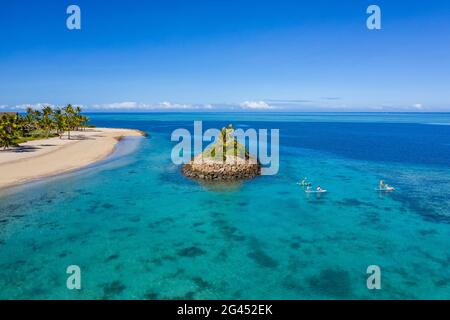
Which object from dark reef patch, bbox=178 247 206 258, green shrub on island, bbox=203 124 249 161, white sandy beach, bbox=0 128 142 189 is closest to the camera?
dark reef patch, bbox=178 247 206 258

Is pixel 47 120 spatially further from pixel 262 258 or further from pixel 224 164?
pixel 262 258

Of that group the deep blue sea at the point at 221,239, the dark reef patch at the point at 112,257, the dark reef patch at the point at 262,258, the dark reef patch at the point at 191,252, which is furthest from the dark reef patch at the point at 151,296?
the dark reef patch at the point at 262,258

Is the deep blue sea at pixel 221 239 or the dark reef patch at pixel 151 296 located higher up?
the deep blue sea at pixel 221 239

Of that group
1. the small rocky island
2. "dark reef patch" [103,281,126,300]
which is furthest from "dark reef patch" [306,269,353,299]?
the small rocky island

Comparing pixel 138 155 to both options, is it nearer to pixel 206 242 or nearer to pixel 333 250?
pixel 206 242

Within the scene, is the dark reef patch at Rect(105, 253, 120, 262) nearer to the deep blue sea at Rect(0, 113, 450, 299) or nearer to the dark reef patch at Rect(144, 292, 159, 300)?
the deep blue sea at Rect(0, 113, 450, 299)

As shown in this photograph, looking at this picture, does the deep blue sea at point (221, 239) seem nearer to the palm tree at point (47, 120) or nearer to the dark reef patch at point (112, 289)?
the dark reef patch at point (112, 289)
